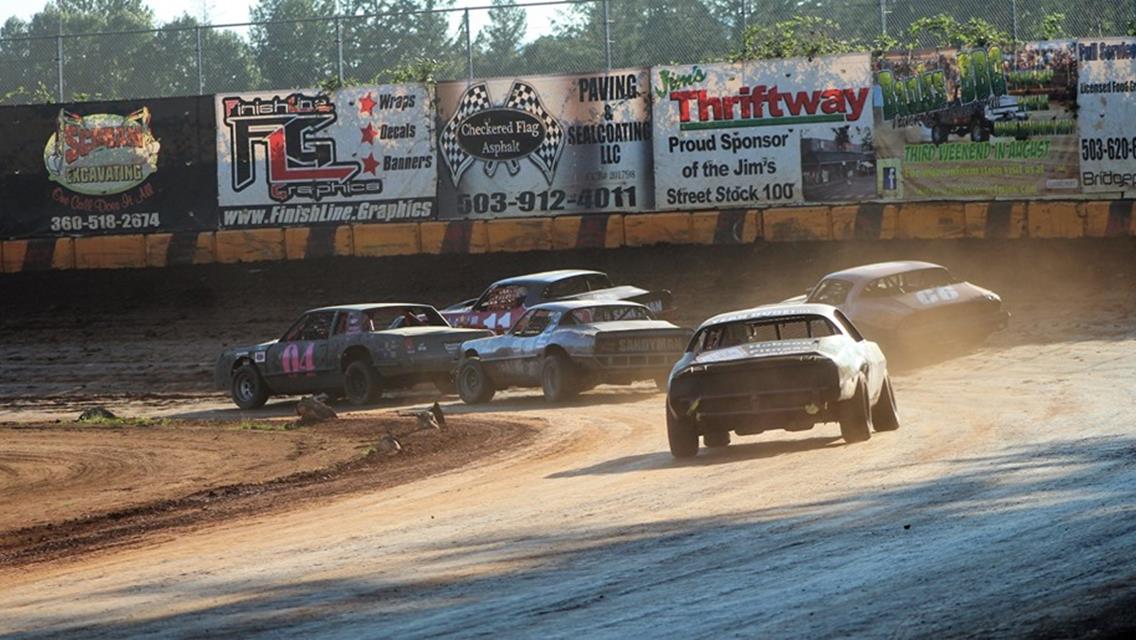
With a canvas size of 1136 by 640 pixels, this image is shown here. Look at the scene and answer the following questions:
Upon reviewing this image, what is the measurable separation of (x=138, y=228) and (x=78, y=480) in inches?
672

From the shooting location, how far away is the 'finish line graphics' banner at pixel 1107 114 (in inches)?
1049

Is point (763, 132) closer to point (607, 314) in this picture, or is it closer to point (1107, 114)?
point (1107, 114)

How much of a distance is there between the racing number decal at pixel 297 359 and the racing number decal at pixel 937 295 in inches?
313

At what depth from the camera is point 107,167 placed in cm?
3184

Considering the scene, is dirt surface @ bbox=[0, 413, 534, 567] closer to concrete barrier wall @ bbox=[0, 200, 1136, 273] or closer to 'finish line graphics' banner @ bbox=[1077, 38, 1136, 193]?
concrete barrier wall @ bbox=[0, 200, 1136, 273]

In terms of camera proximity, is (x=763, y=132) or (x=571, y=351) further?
(x=763, y=132)

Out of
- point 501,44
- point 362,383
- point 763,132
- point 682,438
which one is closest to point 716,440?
point 682,438

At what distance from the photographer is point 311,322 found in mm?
23719

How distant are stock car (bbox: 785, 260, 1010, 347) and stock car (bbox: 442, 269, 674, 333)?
2828 mm

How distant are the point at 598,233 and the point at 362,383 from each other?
25.9ft

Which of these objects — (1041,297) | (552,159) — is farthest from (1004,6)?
(552,159)

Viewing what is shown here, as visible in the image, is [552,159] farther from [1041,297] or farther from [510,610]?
[510,610]

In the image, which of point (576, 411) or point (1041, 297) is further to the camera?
point (1041, 297)

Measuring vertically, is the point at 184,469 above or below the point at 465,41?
below
